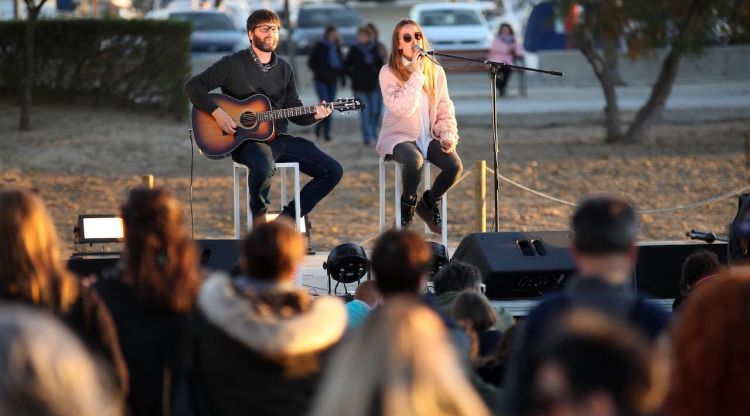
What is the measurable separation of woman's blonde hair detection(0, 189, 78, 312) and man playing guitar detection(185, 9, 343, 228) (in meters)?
4.45

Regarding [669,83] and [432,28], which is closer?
[669,83]

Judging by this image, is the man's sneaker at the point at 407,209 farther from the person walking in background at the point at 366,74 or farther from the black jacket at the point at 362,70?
the black jacket at the point at 362,70

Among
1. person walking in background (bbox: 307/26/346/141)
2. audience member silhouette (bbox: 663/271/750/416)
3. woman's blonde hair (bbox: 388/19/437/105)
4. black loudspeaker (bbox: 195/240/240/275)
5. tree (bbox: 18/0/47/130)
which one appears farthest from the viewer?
person walking in background (bbox: 307/26/346/141)

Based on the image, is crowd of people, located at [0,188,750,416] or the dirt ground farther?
the dirt ground

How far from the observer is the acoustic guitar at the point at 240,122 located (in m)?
8.20

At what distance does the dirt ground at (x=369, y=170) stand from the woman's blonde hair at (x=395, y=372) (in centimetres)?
813

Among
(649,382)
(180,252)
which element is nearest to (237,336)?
(180,252)

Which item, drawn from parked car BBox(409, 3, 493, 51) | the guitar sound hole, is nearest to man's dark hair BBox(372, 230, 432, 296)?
the guitar sound hole

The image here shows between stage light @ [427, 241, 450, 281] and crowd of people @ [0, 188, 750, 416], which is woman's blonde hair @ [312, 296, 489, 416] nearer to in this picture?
crowd of people @ [0, 188, 750, 416]

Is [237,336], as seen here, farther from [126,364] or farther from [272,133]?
[272,133]

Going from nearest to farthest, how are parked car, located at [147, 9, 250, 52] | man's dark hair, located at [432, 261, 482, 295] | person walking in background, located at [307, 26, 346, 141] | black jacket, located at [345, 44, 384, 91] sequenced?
man's dark hair, located at [432, 261, 482, 295], black jacket, located at [345, 44, 384, 91], person walking in background, located at [307, 26, 346, 141], parked car, located at [147, 9, 250, 52]

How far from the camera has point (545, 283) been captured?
7195 millimetres

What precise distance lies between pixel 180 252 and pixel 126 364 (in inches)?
15.7

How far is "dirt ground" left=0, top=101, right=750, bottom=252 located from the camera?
40.8ft
